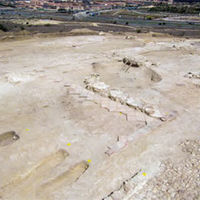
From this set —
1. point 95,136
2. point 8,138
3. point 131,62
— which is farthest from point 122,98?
point 131,62

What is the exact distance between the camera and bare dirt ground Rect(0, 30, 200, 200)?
512cm

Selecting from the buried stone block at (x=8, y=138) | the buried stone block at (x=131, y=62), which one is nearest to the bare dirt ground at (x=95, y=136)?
the buried stone block at (x=8, y=138)

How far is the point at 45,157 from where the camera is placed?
20.0 ft

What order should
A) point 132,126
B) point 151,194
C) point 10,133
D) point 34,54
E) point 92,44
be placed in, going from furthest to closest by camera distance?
point 92,44 → point 34,54 → point 132,126 → point 10,133 → point 151,194

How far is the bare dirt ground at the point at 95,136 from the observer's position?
16.8 ft

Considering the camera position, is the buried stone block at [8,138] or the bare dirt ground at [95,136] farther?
the buried stone block at [8,138]

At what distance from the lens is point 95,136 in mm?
7129

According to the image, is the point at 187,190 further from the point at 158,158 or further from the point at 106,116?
the point at 106,116

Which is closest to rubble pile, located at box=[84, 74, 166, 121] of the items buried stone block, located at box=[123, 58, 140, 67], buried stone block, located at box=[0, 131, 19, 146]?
buried stone block, located at box=[0, 131, 19, 146]

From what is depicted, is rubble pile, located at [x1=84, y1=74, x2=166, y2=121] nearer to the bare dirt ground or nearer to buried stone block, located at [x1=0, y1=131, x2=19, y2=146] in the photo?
the bare dirt ground

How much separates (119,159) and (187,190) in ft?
6.29

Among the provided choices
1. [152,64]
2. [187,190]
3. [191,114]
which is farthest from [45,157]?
[152,64]

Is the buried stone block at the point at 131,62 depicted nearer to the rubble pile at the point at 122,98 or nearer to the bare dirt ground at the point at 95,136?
the bare dirt ground at the point at 95,136

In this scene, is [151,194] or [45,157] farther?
[45,157]
